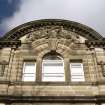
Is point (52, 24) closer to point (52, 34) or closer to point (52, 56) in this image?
point (52, 34)

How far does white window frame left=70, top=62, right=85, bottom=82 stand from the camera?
16342 mm

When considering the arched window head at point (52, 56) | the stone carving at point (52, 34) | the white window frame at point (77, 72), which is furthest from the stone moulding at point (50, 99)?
the stone carving at point (52, 34)

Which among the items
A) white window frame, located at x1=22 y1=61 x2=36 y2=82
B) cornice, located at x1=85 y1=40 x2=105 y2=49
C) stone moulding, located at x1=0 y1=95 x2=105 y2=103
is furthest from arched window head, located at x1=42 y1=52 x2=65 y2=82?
cornice, located at x1=85 y1=40 x2=105 y2=49

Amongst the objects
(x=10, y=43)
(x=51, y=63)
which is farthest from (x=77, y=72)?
(x=10, y=43)

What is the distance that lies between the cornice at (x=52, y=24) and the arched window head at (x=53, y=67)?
8.13 feet

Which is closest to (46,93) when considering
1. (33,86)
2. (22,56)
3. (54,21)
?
(33,86)

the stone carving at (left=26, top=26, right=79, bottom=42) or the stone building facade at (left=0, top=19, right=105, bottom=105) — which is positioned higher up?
the stone carving at (left=26, top=26, right=79, bottom=42)

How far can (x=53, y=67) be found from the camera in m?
17.2

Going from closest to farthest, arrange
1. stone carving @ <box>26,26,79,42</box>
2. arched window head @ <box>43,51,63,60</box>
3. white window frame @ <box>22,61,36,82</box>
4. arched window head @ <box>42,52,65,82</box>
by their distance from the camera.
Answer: white window frame @ <box>22,61,36,82</box>
arched window head @ <box>42,52,65,82</box>
arched window head @ <box>43,51,63,60</box>
stone carving @ <box>26,26,79,42</box>

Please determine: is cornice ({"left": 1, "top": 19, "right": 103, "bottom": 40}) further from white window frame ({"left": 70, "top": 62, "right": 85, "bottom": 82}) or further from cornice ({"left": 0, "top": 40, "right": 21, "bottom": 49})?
white window frame ({"left": 70, "top": 62, "right": 85, "bottom": 82})

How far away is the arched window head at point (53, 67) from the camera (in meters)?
16.5

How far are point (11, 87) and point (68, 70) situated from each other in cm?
352

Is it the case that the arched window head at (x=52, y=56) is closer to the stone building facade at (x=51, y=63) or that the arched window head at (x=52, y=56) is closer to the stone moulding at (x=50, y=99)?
the stone building facade at (x=51, y=63)

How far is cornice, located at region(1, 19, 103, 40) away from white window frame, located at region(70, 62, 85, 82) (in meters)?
2.30
